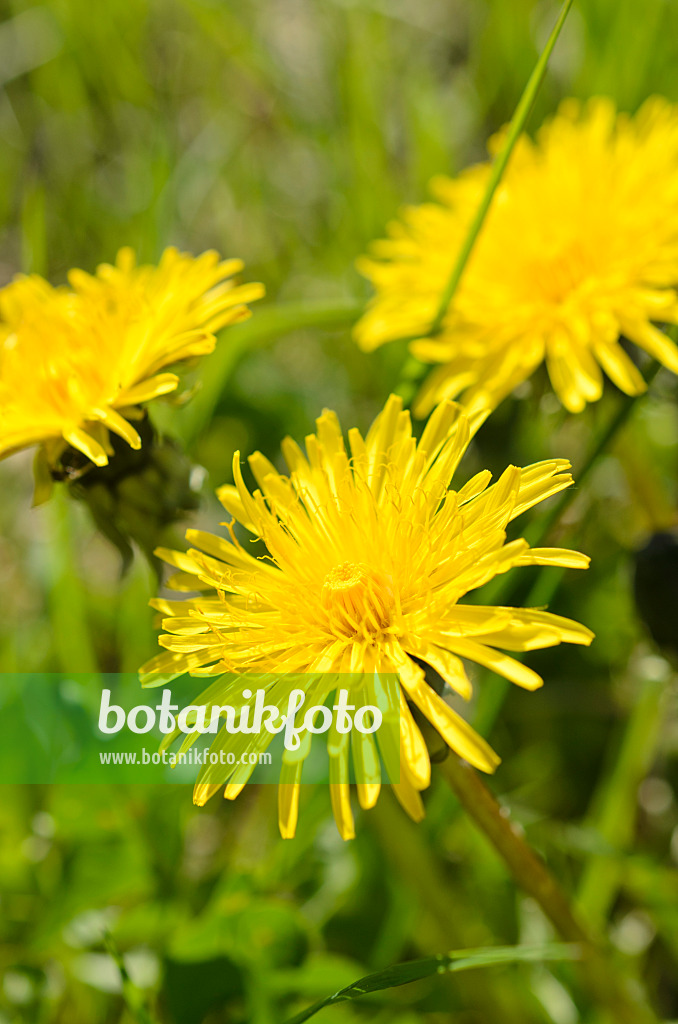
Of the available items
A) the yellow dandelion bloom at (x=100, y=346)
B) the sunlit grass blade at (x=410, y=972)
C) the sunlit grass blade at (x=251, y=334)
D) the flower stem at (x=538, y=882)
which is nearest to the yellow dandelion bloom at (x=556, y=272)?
the sunlit grass blade at (x=251, y=334)

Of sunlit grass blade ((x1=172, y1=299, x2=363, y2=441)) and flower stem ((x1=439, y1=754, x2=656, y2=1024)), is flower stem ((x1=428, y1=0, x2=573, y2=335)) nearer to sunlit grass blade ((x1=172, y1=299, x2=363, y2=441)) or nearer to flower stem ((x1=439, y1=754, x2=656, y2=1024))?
sunlit grass blade ((x1=172, y1=299, x2=363, y2=441))

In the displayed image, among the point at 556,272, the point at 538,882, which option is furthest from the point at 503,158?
the point at 538,882

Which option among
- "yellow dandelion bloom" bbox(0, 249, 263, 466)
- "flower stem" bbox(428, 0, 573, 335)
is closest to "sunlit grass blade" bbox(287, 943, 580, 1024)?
"yellow dandelion bloom" bbox(0, 249, 263, 466)

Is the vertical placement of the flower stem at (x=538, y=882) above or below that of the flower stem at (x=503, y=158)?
below

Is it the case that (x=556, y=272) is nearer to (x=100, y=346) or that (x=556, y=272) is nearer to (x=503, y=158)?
(x=503, y=158)

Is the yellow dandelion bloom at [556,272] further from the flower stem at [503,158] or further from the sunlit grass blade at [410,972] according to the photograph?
the sunlit grass blade at [410,972]
